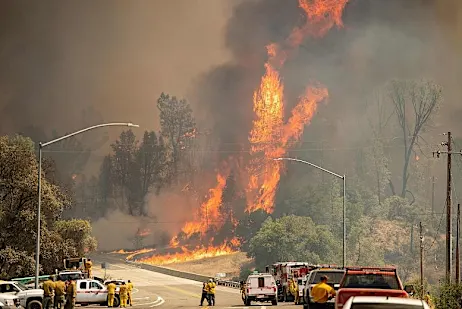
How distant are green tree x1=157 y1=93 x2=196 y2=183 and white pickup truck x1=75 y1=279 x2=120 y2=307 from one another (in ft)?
446

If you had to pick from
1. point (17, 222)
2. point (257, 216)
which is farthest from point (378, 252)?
point (17, 222)

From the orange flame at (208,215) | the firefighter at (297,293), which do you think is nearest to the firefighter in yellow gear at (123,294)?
the firefighter at (297,293)

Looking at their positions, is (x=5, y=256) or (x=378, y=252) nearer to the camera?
(x=5, y=256)

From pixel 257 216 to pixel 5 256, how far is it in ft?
280

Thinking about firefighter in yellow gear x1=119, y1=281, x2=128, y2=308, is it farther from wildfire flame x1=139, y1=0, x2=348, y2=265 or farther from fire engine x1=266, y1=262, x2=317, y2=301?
wildfire flame x1=139, y1=0, x2=348, y2=265

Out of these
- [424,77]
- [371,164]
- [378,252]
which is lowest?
[378,252]

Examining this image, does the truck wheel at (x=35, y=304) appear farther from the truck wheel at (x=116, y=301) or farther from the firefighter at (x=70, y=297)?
the truck wheel at (x=116, y=301)

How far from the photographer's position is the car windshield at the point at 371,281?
2797 centimetres

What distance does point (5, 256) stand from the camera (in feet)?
235

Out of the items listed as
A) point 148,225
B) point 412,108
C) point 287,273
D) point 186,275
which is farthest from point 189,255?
point 287,273

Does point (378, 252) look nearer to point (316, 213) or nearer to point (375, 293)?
point (316, 213)

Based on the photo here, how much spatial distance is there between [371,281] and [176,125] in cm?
16931

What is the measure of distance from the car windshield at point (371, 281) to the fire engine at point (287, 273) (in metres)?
33.6

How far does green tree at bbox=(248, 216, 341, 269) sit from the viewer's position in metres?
124
